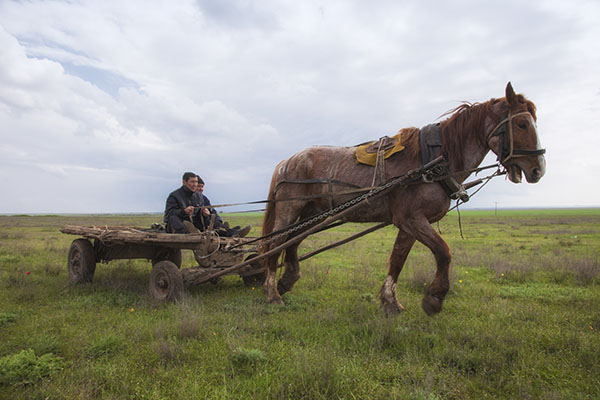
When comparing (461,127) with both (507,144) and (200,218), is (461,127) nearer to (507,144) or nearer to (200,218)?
(507,144)

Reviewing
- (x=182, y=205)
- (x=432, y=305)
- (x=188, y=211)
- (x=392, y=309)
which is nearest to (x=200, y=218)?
(x=182, y=205)

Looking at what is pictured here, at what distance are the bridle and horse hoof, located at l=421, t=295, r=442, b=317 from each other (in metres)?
1.82

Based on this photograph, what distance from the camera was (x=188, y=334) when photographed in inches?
150

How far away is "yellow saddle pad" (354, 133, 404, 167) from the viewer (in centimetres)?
460

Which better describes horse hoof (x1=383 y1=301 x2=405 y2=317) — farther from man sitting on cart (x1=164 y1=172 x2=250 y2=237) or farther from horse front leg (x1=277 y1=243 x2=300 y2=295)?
man sitting on cart (x1=164 y1=172 x2=250 y2=237)

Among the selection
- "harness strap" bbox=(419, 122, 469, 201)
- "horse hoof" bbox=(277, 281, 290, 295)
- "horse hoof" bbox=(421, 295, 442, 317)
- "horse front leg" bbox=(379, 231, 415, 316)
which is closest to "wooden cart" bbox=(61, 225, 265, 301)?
"horse hoof" bbox=(277, 281, 290, 295)

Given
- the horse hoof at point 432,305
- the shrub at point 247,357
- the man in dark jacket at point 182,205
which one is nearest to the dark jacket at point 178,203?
the man in dark jacket at point 182,205

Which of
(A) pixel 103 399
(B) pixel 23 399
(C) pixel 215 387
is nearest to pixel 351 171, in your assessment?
(C) pixel 215 387

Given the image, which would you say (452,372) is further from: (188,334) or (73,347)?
(73,347)

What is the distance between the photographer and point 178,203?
21.8 feet

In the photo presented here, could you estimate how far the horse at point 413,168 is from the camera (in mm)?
3834

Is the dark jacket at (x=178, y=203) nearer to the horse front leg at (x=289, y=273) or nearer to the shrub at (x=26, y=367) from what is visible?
the horse front leg at (x=289, y=273)

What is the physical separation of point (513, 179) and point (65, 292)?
7232 mm

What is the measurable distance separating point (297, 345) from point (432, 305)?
5.80 ft
